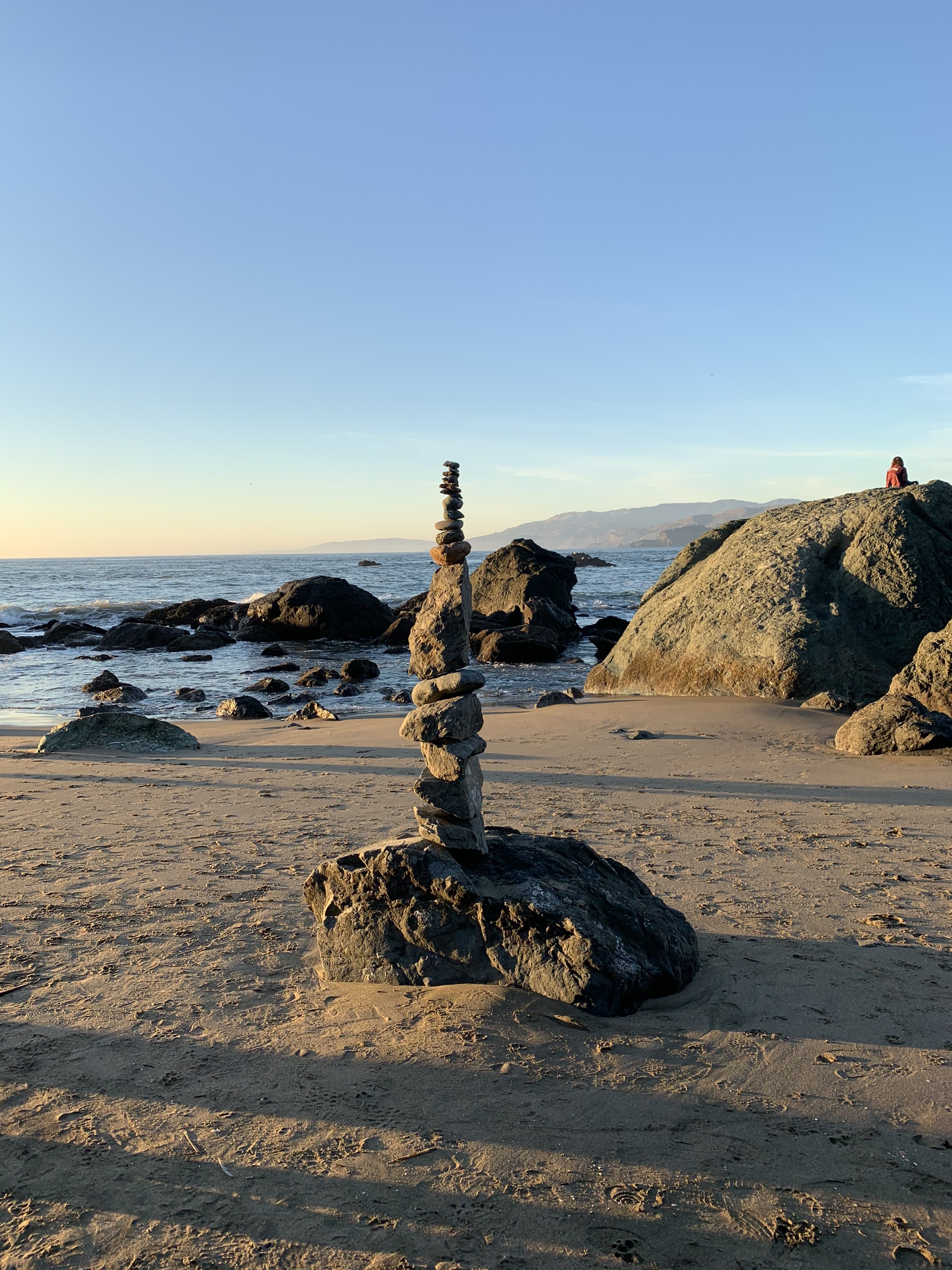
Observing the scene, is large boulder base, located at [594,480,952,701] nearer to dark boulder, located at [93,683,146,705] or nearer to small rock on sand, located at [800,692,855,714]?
small rock on sand, located at [800,692,855,714]

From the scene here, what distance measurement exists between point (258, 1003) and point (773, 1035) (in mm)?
2356

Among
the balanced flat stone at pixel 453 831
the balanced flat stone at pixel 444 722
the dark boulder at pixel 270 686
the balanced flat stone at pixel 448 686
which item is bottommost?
the dark boulder at pixel 270 686

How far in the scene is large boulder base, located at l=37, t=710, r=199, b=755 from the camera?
10.8 metres

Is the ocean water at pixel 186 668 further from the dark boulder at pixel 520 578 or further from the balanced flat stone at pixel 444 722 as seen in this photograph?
the balanced flat stone at pixel 444 722

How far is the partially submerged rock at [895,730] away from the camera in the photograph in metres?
9.41

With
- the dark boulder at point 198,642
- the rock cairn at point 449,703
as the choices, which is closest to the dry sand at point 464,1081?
the rock cairn at point 449,703

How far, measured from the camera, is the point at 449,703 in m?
4.54

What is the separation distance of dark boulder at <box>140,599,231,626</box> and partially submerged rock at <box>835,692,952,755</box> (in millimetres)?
29330

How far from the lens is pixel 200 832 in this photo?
6.97 m

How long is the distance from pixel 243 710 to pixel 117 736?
366 centimetres

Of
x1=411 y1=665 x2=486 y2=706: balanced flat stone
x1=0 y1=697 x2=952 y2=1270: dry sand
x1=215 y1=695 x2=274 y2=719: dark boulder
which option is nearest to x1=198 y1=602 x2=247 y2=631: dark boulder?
x1=215 y1=695 x2=274 y2=719: dark boulder

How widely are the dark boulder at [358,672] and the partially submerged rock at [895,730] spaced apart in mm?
11423

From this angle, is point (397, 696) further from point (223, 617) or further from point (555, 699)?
point (223, 617)

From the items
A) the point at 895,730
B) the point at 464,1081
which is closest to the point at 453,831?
the point at 464,1081
